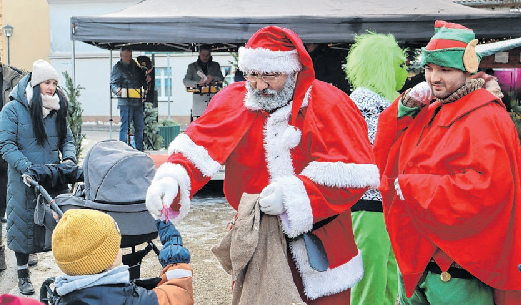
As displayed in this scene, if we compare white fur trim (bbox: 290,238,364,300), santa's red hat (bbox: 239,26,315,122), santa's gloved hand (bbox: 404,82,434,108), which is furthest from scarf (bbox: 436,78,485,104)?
white fur trim (bbox: 290,238,364,300)

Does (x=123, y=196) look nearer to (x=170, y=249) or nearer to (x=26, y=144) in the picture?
(x=170, y=249)

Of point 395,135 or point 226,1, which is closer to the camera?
point 395,135

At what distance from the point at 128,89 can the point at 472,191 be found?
8.29 m

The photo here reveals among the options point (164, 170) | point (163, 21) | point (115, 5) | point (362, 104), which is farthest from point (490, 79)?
point (115, 5)

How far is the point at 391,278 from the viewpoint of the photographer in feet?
11.7

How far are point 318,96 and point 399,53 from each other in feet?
3.96

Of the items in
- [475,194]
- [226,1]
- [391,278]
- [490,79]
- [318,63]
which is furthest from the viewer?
[226,1]

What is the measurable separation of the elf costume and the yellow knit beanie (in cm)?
123

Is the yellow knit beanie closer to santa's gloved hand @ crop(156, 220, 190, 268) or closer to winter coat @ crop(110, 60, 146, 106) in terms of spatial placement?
santa's gloved hand @ crop(156, 220, 190, 268)

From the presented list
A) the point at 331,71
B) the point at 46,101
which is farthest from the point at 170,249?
the point at 331,71

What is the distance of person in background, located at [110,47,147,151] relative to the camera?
31.8 feet

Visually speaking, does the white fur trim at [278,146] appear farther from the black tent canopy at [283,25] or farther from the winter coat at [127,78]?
the winter coat at [127,78]

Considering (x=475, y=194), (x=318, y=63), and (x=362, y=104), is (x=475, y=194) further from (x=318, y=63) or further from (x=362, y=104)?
(x=318, y=63)

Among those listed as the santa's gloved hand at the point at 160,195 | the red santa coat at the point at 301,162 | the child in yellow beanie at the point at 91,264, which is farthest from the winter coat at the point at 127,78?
the child in yellow beanie at the point at 91,264
